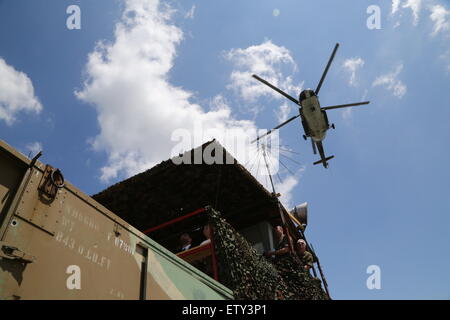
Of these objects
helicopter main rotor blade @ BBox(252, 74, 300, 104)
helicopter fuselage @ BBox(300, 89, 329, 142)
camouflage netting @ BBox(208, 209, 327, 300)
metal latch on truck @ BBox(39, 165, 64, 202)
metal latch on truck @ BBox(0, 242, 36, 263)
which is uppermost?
helicopter main rotor blade @ BBox(252, 74, 300, 104)

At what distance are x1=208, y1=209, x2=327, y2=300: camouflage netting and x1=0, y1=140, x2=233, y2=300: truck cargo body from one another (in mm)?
2757

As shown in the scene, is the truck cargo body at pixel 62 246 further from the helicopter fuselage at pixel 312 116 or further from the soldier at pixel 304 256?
the helicopter fuselage at pixel 312 116

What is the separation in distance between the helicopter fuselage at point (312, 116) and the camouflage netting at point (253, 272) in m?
10.2

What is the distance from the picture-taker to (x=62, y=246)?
3385 millimetres

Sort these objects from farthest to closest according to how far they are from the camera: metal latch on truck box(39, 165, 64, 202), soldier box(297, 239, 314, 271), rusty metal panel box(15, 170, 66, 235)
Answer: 1. soldier box(297, 239, 314, 271)
2. metal latch on truck box(39, 165, 64, 202)
3. rusty metal panel box(15, 170, 66, 235)

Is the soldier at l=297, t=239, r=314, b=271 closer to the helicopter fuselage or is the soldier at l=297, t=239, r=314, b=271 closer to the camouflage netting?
the camouflage netting

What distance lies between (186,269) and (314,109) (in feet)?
48.0

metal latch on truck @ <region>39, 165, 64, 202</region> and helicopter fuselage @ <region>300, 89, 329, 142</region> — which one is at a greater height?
helicopter fuselage @ <region>300, 89, 329, 142</region>

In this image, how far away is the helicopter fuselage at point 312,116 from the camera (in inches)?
704

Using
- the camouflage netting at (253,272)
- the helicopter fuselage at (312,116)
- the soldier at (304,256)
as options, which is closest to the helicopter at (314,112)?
the helicopter fuselage at (312,116)

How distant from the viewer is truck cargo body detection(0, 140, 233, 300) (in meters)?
2.94

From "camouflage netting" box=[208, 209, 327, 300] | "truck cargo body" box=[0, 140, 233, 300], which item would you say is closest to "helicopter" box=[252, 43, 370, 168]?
"camouflage netting" box=[208, 209, 327, 300]
